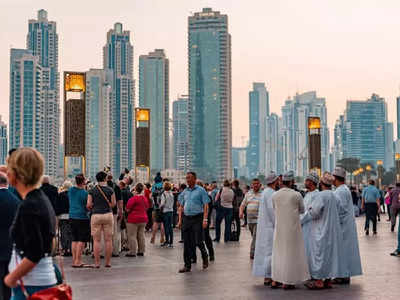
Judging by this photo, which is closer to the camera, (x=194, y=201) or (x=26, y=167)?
(x=26, y=167)

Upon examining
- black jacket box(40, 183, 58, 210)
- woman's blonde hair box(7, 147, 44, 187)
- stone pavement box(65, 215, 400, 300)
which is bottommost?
stone pavement box(65, 215, 400, 300)

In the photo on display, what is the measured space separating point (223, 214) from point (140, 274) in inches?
295

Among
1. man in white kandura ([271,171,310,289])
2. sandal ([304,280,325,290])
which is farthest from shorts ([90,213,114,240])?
sandal ([304,280,325,290])

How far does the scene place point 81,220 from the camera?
44.4ft

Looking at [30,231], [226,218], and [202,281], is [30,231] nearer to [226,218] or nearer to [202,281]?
[202,281]

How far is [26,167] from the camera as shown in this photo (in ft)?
14.6

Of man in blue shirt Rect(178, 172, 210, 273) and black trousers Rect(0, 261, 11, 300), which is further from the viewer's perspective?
man in blue shirt Rect(178, 172, 210, 273)

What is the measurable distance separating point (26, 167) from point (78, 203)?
9.27m

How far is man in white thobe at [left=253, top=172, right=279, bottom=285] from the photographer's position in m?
10.6

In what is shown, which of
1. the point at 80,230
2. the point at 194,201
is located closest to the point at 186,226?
the point at 194,201

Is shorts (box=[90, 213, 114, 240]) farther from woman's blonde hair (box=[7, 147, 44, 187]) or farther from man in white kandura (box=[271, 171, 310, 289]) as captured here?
woman's blonde hair (box=[7, 147, 44, 187])

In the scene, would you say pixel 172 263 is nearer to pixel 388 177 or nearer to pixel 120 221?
pixel 120 221

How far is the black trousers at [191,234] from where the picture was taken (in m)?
12.4

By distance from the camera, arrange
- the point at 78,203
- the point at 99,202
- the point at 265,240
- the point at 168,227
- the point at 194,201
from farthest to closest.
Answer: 1. the point at 168,227
2. the point at 78,203
3. the point at 99,202
4. the point at 194,201
5. the point at 265,240
